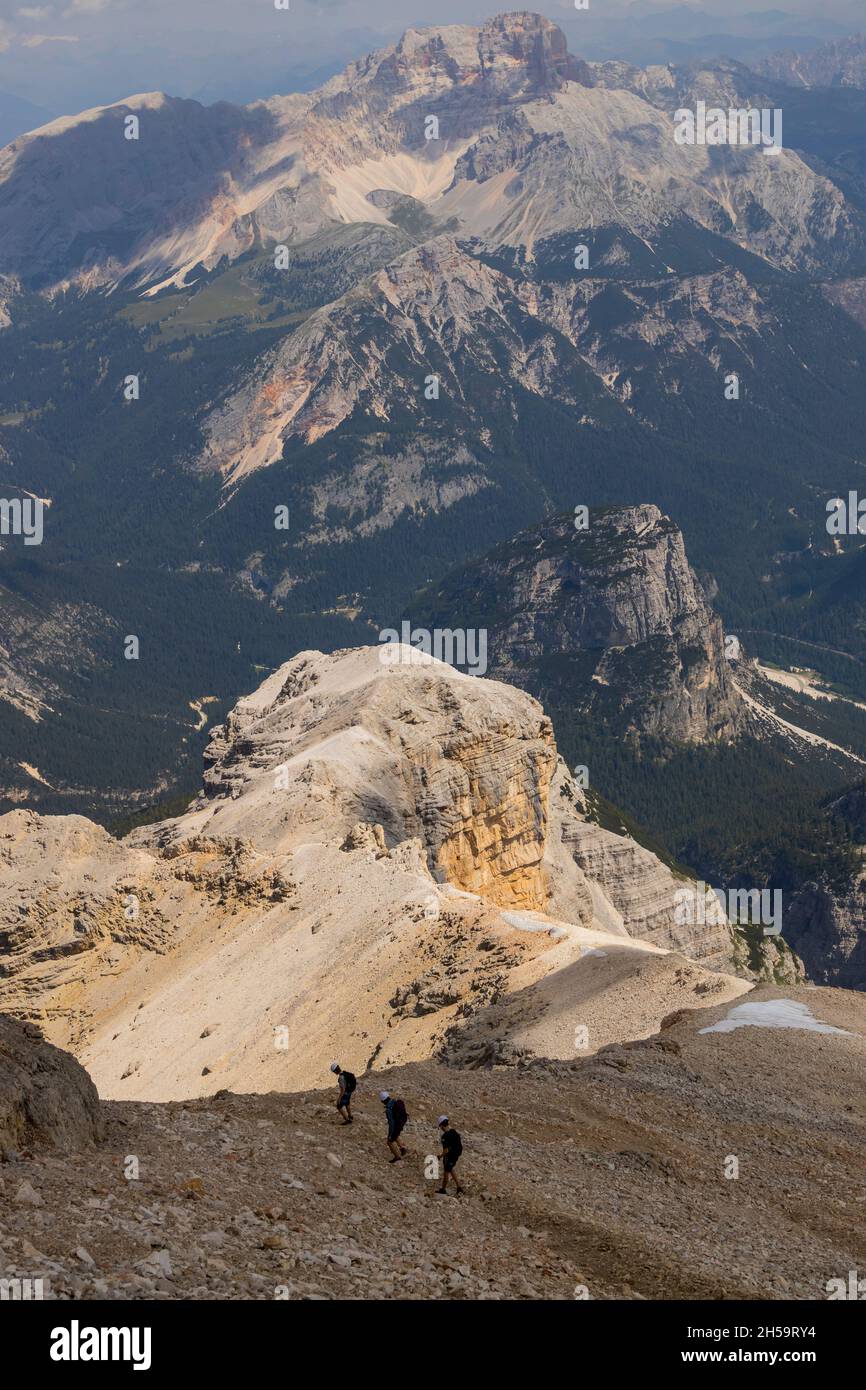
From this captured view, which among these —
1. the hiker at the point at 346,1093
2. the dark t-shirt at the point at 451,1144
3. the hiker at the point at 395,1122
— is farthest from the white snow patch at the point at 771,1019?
the dark t-shirt at the point at 451,1144

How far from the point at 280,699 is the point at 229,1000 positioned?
72.9 metres

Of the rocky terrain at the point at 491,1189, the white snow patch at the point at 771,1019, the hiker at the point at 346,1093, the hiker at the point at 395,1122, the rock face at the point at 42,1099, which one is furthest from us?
the white snow patch at the point at 771,1019

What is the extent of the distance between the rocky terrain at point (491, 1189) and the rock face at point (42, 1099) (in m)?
0.27

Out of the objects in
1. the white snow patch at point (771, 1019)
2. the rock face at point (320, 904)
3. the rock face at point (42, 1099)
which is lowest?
the rock face at point (320, 904)

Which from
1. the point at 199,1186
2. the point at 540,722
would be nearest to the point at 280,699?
the point at 540,722

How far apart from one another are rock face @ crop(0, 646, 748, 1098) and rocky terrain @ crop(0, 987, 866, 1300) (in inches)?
488

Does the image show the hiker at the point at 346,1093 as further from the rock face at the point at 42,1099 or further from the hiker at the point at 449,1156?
the rock face at the point at 42,1099

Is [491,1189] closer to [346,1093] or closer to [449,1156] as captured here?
[449,1156]

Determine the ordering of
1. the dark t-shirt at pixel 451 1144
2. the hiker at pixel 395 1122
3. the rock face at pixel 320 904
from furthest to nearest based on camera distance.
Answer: the rock face at pixel 320 904 → the hiker at pixel 395 1122 → the dark t-shirt at pixel 451 1144

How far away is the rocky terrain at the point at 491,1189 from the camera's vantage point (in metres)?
44.6

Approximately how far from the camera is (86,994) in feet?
367

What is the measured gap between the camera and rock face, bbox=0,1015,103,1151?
5147 centimetres

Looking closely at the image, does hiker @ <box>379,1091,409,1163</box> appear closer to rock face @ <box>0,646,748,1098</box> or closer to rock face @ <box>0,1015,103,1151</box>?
rock face @ <box>0,1015,103,1151</box>

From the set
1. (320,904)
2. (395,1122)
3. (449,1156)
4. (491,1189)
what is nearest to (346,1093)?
(395,1122)
